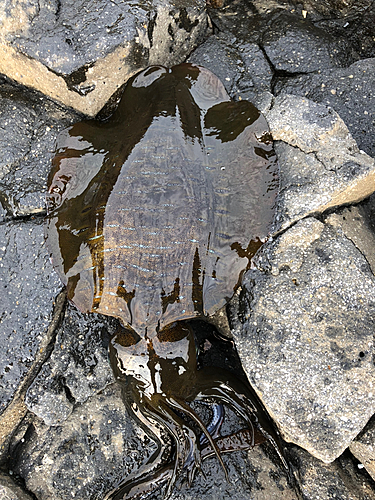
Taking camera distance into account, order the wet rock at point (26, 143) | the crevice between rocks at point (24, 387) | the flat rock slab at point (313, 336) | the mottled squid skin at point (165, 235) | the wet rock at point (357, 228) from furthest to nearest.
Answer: the wet rock at point (26, 143), the crevice between rocks at point (24, 387), the wet rock at point (357, 228), the mottled squid skin at point (165, 235), the flat rock slab at point (313, 336)

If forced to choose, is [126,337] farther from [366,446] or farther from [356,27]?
[356,27]

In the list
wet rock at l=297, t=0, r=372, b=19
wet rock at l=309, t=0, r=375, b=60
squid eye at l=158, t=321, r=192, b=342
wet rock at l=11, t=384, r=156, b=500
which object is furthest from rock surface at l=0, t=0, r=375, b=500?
wet rock at l=297, t=0, r=372, b=19

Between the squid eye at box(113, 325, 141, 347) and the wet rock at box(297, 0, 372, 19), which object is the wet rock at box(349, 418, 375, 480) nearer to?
the squid eye at box(113, 325, 141, 347)

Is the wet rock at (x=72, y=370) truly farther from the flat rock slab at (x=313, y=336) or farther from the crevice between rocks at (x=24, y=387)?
the flat rock slab at (x=313, y=336)

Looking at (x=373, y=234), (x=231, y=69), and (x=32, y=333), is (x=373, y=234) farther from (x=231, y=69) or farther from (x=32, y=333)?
(x=32, y=333)

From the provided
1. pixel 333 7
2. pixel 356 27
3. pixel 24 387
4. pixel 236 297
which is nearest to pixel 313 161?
pixel 236 297

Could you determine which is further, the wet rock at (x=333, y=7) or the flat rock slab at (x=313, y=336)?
the wet rock at (x=333, y=7)

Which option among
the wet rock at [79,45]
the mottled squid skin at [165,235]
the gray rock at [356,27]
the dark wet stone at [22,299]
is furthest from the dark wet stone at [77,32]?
the gray rock at [356,27]
